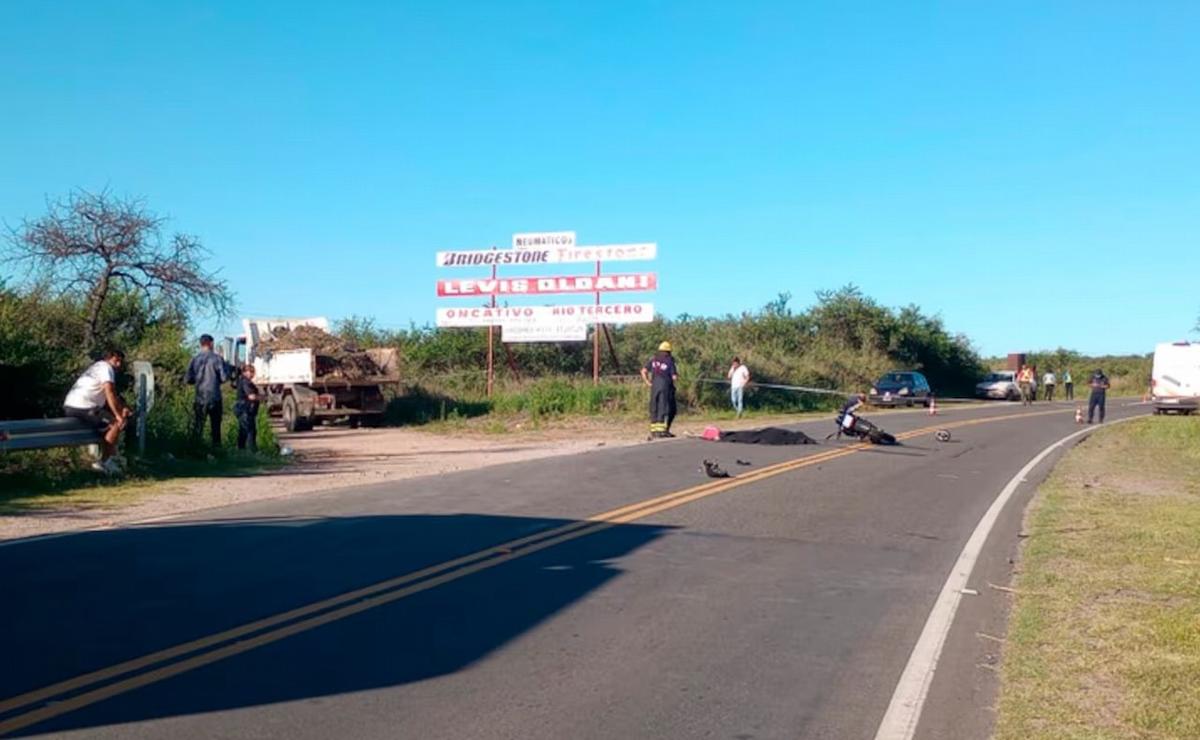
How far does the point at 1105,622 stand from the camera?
7.79m

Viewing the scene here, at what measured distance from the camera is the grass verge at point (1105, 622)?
5.80m

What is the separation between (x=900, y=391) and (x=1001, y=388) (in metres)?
16.2

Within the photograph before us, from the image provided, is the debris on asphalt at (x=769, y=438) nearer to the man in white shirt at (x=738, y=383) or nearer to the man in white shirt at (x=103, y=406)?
the man in white shirt at (x=738, y=383)

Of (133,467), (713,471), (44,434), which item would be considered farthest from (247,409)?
(713,471)

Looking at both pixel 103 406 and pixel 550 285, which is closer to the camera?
pixel 103 406

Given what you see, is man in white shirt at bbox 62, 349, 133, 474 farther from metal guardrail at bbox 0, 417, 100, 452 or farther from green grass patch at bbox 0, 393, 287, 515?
green grass patch at bbox 0, 393, 287, 515

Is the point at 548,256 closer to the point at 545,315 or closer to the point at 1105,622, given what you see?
the point at 545,315

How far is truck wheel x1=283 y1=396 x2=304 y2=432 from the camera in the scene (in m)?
28.7

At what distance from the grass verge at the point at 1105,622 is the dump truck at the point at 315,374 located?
18.9m

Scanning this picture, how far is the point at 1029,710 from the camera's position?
5891 mm

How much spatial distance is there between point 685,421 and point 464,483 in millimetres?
16655

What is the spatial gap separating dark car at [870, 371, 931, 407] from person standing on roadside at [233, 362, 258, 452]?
30.2m

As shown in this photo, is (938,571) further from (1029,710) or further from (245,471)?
(245,471)

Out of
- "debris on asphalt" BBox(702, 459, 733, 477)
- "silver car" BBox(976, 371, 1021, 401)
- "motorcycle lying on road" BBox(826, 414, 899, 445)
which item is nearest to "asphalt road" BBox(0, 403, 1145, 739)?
"debris on asphalt" BBox(702, 459, 733, 477)
